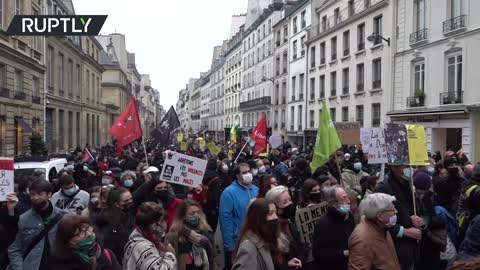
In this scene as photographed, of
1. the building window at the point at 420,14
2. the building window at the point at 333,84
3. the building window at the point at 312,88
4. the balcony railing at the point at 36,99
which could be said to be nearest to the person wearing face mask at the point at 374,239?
the building window at the point at 420,14

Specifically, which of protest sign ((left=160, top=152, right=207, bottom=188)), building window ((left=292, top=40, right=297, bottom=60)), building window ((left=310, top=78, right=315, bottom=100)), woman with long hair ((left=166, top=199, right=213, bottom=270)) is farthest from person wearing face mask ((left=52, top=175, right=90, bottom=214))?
building window ((left=292, top=40, right=297, bottom=60))

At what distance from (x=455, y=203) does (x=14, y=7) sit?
23289 millimetres

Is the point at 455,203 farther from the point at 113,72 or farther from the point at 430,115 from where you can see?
the point at 113,72

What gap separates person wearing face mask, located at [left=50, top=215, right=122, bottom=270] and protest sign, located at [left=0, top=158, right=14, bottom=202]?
2.25m

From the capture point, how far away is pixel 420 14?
23141mm

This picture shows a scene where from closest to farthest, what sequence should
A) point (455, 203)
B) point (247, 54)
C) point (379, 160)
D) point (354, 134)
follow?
point (455, 203), point (379, 160), point (354, 134), point (247, 54)

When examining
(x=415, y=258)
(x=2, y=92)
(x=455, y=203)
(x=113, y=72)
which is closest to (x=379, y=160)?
(x=455, y=203)

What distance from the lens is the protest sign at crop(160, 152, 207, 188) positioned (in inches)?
275

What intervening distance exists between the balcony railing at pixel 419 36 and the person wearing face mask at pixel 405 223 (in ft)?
61.5

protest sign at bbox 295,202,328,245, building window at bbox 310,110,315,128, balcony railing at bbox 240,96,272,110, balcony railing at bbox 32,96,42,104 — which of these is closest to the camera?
protest sign at bbox 295,202,328,245

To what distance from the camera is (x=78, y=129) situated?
141 ft

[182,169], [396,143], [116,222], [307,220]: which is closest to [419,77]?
[396,143]

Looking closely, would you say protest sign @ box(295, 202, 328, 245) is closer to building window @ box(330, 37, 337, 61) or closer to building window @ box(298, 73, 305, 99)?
building window @ box(330, 37, 337, 61)

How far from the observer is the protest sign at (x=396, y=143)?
19.8ft
